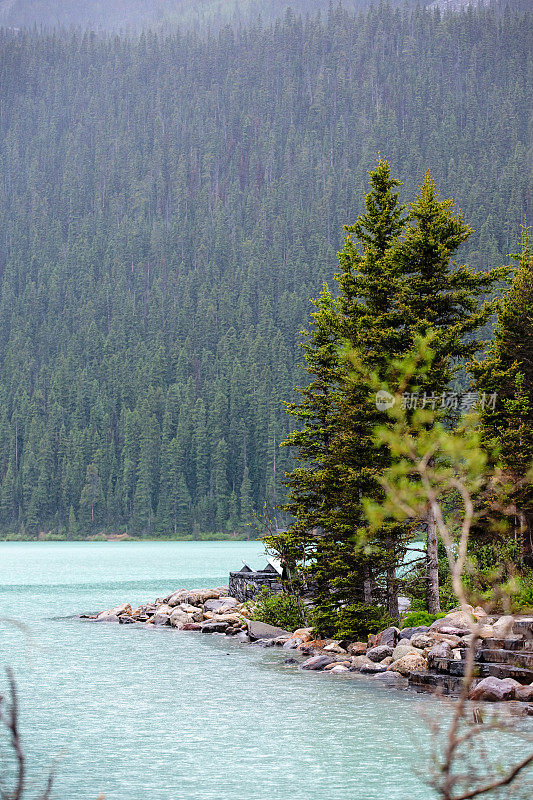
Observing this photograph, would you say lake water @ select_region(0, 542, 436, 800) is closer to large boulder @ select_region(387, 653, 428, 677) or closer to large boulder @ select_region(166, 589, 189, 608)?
large boulder @ select_region(387, 653, 428, 677)

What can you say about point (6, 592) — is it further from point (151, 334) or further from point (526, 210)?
point (526, 210)

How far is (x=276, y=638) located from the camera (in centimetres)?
3331

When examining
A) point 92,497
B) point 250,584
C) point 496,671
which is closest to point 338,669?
point 496,671

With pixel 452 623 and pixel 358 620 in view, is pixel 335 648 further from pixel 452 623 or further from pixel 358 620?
pixel 452 623

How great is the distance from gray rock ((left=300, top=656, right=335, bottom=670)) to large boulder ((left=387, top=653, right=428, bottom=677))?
2.43m

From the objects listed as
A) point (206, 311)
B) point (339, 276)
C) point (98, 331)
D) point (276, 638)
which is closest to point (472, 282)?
point (339, 276)

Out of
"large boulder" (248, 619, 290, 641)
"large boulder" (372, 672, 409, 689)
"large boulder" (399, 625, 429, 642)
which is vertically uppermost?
"large boulder" (399, 625, 429, 642)

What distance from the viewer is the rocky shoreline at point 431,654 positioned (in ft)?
68.4

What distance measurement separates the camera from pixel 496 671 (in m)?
21.3

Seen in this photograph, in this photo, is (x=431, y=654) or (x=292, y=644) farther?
(x=292, y=644)

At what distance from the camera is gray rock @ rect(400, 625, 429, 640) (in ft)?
84.2

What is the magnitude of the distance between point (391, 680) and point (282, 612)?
36.1 feet

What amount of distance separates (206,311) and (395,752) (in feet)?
560

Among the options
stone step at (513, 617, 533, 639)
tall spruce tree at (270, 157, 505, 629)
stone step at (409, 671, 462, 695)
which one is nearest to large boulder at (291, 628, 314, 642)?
tall spruce tree at (270, 157, 505, 629)
